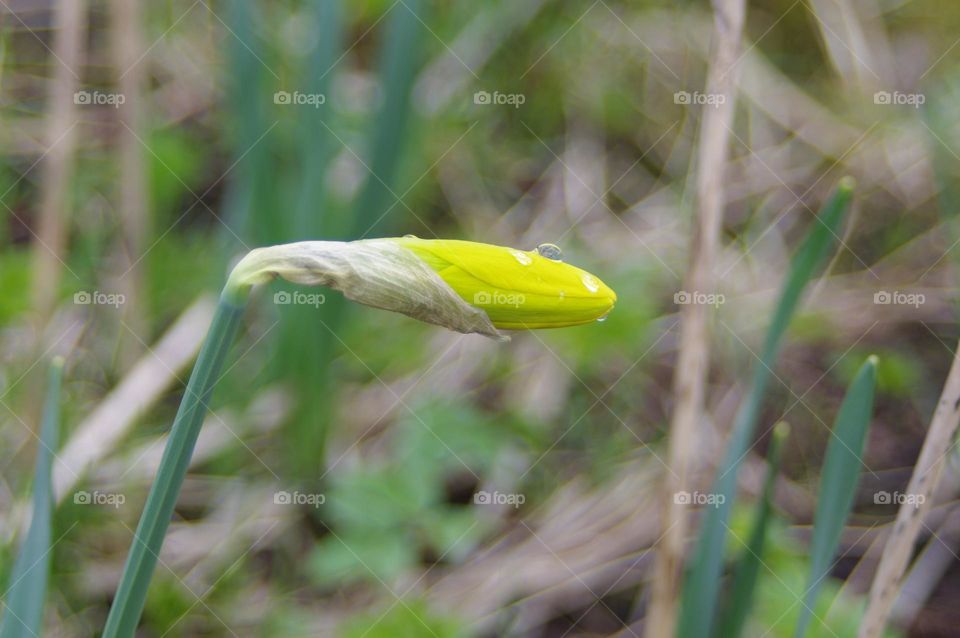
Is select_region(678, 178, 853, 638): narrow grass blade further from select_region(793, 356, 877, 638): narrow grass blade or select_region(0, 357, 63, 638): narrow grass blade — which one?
select_region(0, 357, 63, 638): narrow grass blade

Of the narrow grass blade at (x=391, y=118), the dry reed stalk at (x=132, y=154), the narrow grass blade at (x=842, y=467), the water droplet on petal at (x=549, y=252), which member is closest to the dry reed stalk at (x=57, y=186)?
the dry reed stalk at (x=132, y=154)

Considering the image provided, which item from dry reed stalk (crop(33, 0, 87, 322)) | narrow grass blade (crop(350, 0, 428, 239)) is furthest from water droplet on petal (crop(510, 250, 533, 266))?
dry reed stalk (crop(33, 0, 87, 322))

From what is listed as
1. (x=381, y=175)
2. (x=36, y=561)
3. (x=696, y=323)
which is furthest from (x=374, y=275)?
(x=381, y=175)

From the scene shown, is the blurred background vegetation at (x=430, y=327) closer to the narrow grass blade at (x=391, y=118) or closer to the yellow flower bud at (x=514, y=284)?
the narrow grass blade at (x=391, y=118)

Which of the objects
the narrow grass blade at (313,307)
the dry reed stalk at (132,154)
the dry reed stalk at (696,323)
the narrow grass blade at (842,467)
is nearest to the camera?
the narrow grass blade at (842,467)

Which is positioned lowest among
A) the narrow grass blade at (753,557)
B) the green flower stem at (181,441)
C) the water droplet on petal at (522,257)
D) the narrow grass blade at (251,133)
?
the narrow grass blade at (753,557)

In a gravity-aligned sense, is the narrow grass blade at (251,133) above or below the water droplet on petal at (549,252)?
above

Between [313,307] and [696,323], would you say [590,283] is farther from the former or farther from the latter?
[313,307]
